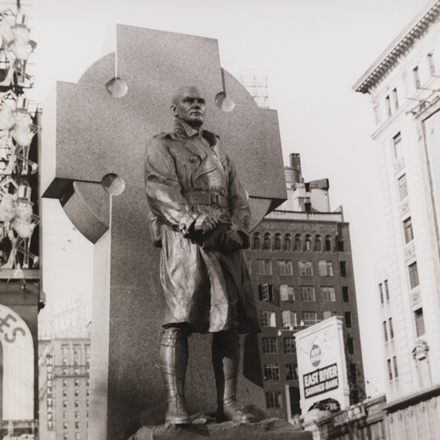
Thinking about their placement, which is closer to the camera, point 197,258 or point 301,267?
point 197,258

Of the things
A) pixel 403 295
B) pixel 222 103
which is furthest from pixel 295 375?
pixel 222 103

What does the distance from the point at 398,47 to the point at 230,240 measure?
131ft

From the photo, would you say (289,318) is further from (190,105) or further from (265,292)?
(190,105)

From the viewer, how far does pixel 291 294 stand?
76000mm

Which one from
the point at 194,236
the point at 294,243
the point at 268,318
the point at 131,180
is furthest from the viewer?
the point at 294,243

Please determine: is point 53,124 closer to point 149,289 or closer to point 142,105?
point 142,105

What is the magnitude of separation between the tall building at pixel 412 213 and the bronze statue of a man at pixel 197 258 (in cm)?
3275

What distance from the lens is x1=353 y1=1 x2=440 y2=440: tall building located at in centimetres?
3959

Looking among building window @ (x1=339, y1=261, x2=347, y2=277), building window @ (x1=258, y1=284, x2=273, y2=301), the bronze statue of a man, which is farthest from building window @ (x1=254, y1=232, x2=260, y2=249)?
the bronze statue of a man

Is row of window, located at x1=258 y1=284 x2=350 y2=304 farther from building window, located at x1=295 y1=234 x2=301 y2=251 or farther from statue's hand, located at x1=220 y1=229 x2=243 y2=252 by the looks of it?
statue's hand, located at x1=220 y1=229 x2=243 y2=252

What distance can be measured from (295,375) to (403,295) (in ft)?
104

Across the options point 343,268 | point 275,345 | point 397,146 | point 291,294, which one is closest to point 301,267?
point 291,294

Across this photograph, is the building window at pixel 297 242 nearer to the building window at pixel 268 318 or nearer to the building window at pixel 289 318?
the building window at pixel 289 318

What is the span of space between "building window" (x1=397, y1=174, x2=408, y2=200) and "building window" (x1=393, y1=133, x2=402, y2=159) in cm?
137
